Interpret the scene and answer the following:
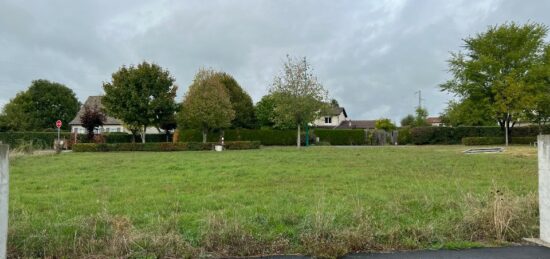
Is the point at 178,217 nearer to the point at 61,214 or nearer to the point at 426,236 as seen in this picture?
the point at 61,214

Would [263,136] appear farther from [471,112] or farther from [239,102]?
[471,112]

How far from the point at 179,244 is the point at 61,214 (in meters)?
2.80

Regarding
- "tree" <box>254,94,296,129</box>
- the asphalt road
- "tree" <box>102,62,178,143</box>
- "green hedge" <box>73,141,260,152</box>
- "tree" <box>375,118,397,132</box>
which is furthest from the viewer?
"tree" <box>375,118,397,132</box>

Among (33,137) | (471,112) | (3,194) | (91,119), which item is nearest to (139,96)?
(91,119)

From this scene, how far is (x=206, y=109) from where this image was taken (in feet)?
114

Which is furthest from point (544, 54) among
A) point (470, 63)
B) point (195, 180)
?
point (195, 180)

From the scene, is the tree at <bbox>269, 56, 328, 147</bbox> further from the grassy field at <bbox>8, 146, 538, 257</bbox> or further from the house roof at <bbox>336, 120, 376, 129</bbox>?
the house roof at <bbox>336, 120, 376, 129</bbox>

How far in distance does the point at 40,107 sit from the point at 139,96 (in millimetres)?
43624

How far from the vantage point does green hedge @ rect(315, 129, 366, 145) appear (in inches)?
1802

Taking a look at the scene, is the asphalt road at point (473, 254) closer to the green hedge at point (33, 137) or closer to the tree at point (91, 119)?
the tree at point (91, 119)

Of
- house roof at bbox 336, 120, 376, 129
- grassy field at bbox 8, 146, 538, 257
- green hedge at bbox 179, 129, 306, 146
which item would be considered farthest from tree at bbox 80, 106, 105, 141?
house roof at bbox 336, 120, 376, 129

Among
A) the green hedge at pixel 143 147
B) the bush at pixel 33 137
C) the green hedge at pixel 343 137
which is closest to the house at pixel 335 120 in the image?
the green hedge at pixel 343 137

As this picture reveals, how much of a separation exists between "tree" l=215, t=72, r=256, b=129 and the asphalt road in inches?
1646

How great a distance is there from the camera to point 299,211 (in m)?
6.28
